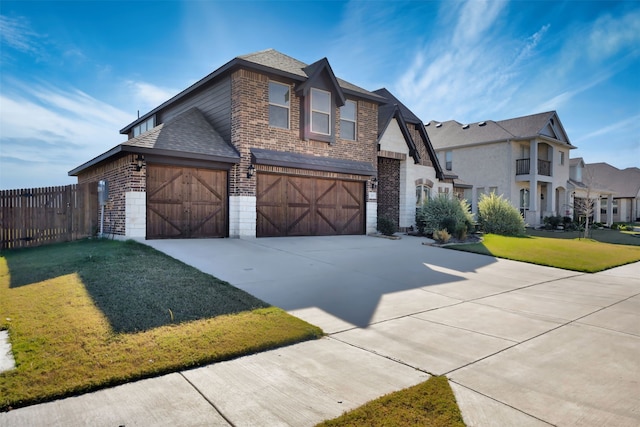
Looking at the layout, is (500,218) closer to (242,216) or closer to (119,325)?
(242,216)

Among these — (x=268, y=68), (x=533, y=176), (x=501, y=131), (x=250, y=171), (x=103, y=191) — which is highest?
(x=501, y=131)

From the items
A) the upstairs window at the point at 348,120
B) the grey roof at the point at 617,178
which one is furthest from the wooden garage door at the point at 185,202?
the grey roof at the point at 617,178

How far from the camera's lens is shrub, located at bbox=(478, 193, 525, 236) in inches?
763

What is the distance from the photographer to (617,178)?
152ft

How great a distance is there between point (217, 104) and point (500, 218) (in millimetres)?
15129

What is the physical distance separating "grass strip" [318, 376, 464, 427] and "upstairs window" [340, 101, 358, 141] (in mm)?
13835

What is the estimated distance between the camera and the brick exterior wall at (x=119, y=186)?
11359mm

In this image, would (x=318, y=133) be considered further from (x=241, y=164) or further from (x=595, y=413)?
(x=595, y=413)

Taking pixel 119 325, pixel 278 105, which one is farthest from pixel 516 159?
pixel 119 325

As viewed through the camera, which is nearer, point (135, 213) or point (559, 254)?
point (135, 213)

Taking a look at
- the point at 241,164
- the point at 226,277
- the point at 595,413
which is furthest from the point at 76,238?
the point at 595,413

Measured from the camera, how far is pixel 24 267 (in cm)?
852

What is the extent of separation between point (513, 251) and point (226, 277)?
10293mm

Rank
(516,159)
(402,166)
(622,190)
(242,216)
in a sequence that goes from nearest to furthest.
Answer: (242,216), (402,166), (516,159), (622,190)
